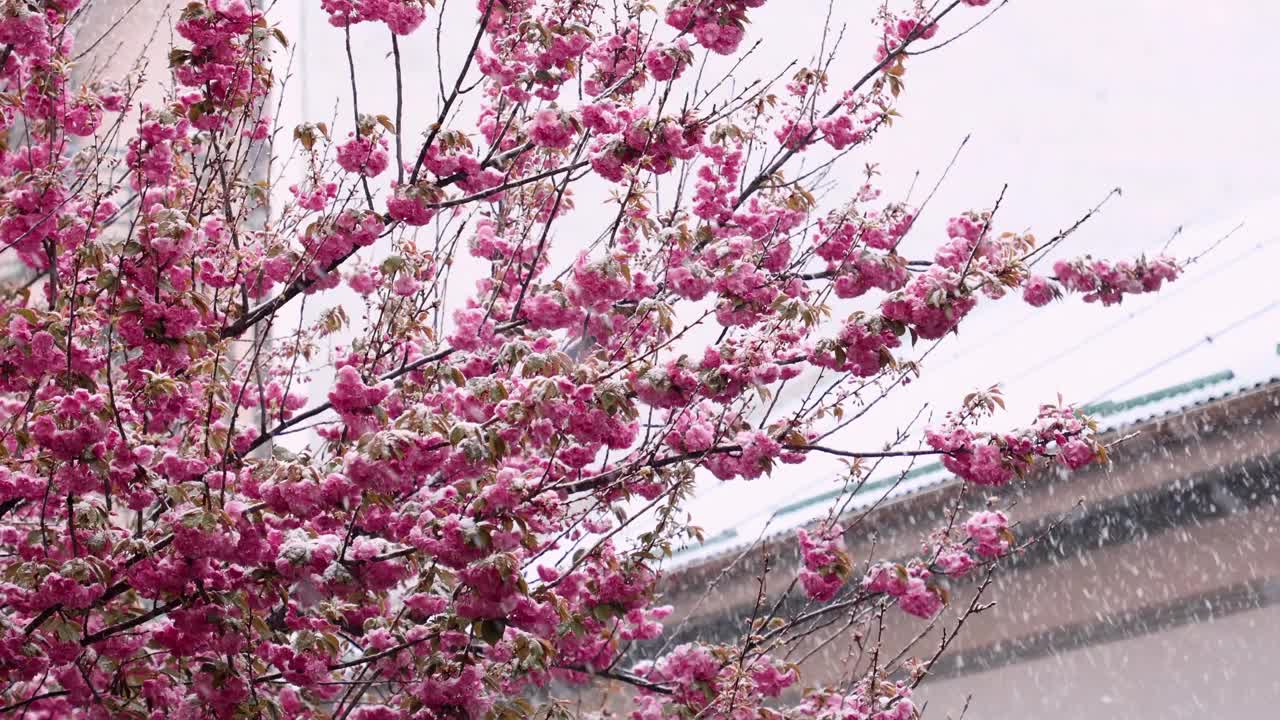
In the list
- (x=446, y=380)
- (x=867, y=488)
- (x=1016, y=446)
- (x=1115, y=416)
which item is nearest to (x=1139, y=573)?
(x=1115, y=416)

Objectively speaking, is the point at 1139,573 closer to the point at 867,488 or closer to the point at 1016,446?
the point at 867,488

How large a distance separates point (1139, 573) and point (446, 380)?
4.27m

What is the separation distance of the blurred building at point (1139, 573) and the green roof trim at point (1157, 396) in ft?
0.03

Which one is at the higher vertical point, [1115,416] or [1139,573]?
[1115,416]

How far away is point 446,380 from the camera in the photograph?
3.92 m

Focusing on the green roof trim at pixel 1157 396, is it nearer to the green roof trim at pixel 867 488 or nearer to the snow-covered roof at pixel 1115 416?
the snow-covered roof at pixel 1115 416

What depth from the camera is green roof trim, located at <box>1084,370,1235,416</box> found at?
5.78m

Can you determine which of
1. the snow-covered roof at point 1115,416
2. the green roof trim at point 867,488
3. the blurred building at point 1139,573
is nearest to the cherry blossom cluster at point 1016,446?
the snow-covered roof at point 1115,416

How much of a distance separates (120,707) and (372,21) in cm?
226

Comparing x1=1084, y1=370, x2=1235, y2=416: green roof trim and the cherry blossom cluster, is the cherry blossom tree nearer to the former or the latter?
the cherry blossom cluster

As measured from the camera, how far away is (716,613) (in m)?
8.02

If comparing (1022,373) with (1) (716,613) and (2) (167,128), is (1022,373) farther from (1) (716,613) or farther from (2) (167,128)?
(2) (167,128)

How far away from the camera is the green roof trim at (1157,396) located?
19.0 ft

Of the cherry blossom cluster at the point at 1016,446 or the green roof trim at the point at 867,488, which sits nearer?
the cherry blossom cluster at the point at 1016,446
